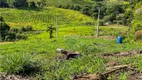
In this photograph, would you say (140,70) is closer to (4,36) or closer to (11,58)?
(11,58)

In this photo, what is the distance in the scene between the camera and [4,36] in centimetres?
4966

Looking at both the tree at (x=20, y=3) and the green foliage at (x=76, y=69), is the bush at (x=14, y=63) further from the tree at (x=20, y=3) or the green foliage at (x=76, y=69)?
the tree at (x=20, y=3)

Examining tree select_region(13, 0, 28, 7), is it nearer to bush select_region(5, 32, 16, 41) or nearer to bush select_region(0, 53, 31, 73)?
bush select_region(5, 32, 16, 41)

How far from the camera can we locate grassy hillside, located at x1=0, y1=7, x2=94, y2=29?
76644mm

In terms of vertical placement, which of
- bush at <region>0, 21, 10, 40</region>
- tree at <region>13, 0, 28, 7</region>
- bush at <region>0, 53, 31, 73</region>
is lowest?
bush at <region>0, 21, 10, 40</region>

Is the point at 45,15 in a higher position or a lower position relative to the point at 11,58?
lower

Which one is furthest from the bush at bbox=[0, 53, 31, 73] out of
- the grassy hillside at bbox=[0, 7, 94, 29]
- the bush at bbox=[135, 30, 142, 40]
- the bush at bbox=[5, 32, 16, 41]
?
the grassy hillside at bbox=[0, 7, 94, 29]

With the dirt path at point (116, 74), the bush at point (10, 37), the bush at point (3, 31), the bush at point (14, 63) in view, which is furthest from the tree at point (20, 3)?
the dirt path at point (116, 74)

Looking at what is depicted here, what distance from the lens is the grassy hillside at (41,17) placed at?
251ft

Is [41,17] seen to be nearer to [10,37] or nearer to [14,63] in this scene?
[10,37]

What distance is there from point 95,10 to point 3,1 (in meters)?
25.7

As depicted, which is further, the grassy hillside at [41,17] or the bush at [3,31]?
the grassy hillside at [41,17]

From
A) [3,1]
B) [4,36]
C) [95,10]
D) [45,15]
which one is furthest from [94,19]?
[4,36]

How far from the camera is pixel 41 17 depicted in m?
81.7
